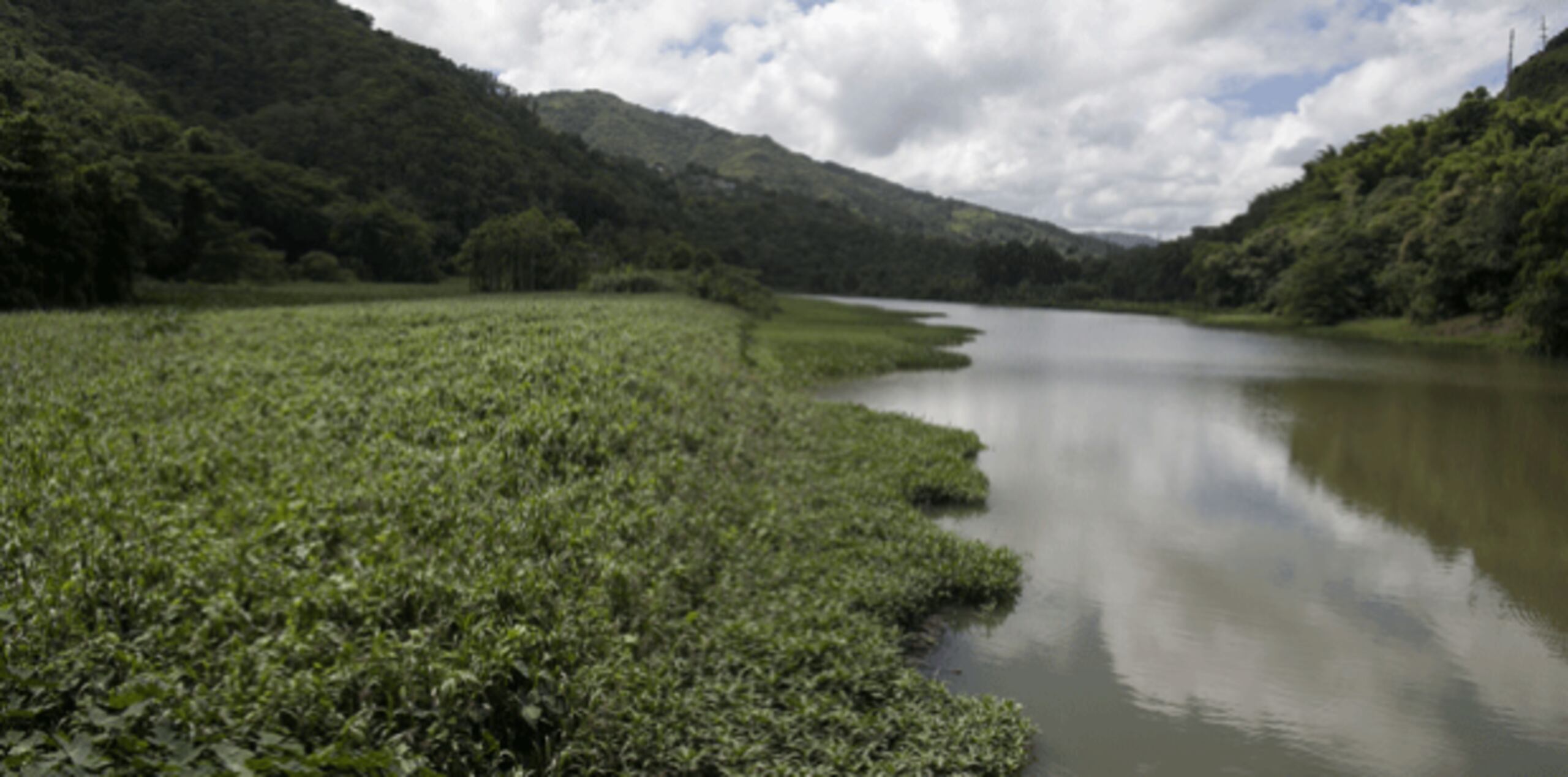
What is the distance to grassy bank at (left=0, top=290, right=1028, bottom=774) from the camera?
12.9ft

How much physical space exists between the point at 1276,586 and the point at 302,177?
65.6 metres

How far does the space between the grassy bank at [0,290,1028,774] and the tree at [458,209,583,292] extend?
36585 mm

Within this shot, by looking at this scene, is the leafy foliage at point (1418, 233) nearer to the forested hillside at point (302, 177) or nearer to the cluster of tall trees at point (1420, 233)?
the cluster of tall trees at point (1420, 233)

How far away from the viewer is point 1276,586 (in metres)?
9.19

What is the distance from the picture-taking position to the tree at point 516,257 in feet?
159

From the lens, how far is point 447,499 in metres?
7.01

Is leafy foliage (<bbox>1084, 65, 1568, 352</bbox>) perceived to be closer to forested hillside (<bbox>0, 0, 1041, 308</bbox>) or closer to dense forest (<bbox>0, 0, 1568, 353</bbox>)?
dense forest (<bbox>0, 0, 1568, 353</bbox>)

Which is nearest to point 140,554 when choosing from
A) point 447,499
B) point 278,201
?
point 447,499

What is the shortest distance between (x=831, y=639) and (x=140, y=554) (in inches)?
167

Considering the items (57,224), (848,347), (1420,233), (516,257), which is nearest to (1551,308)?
(1420,233)

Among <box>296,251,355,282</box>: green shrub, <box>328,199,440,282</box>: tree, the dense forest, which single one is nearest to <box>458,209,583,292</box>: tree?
the dense forest

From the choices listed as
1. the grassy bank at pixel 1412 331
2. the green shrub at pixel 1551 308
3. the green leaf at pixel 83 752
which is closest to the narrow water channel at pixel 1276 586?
the green leaf at pixel 83 752

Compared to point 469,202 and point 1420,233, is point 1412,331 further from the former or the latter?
point 469,202

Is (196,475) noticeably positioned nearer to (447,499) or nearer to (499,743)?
(447,499)
